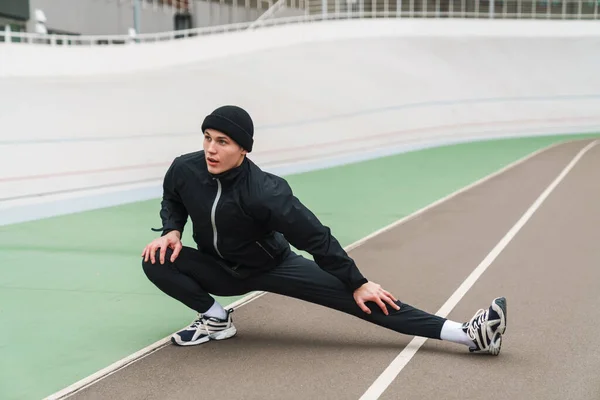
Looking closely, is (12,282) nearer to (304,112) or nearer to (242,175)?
(242,175)

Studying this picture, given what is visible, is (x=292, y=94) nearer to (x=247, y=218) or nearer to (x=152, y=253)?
(x=152, y=253)

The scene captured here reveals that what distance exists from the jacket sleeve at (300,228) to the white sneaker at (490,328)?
0.85 meters

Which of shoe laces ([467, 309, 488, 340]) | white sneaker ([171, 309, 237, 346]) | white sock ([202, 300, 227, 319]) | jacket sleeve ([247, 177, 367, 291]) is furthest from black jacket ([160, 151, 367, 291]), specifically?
shoe laces ([467, 309, 488, 340])

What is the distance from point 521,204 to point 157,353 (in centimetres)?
911

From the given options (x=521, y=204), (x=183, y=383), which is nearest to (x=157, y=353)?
(x=183, y=383)

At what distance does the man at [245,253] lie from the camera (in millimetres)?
5074

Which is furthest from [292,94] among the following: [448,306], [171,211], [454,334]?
[454,334]

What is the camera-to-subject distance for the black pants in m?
5.39

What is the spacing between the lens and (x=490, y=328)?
5.17 meters

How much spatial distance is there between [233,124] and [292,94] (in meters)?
24.6

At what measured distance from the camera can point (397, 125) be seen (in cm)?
2962

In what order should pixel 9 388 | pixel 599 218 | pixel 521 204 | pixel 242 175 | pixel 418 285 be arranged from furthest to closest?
pixel 521 204 → pixel 599 218 → pixel 418 285 → pixel 242 175 → pixel 9 388

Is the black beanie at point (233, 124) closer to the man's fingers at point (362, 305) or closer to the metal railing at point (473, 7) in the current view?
the man's fingers at point (362, 305)

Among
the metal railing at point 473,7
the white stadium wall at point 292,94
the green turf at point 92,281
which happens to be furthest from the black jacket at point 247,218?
the metal railing at point 473,7
